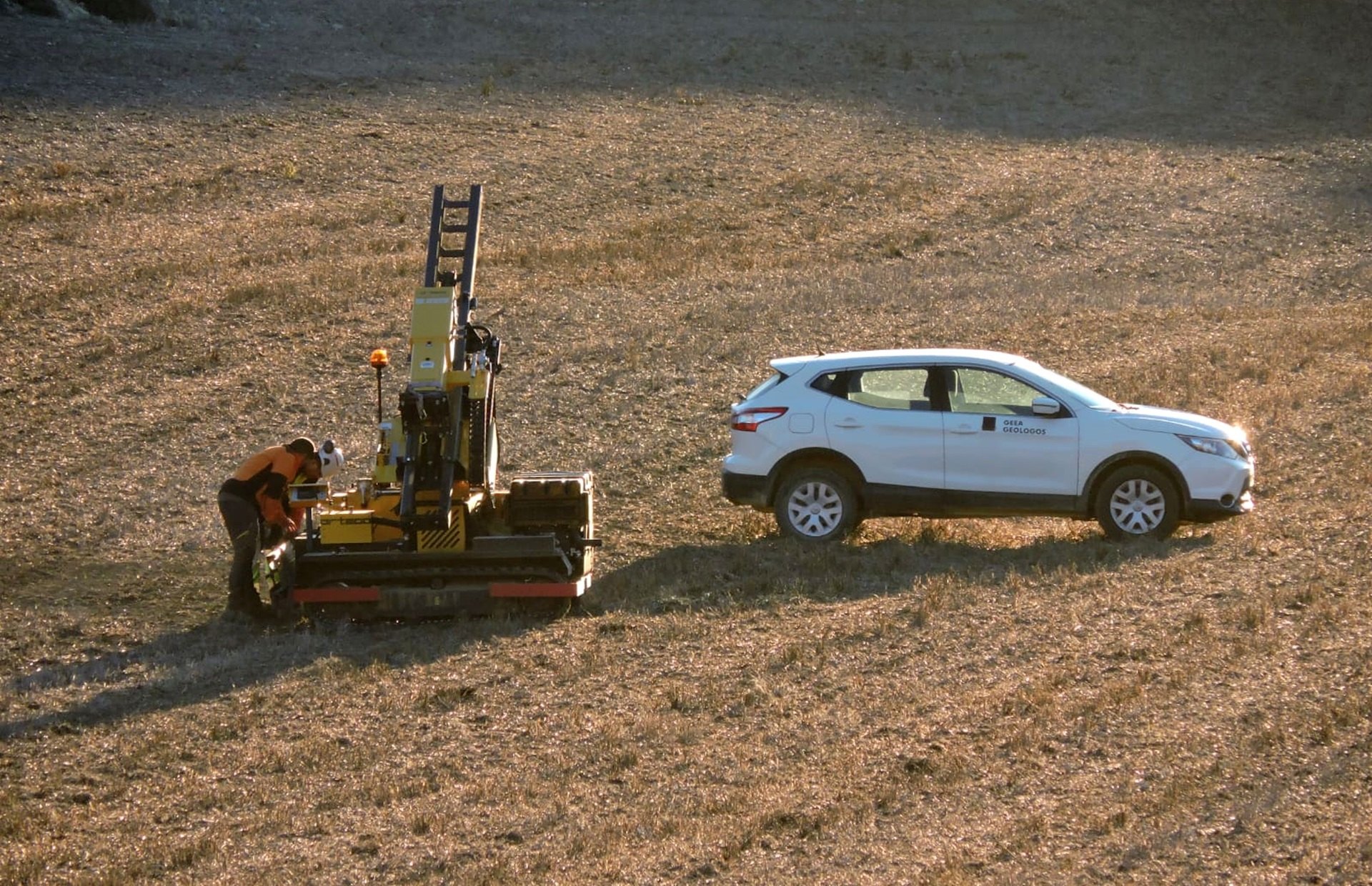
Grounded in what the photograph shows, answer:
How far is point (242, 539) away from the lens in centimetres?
1212

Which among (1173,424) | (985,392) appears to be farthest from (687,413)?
(1173,424)

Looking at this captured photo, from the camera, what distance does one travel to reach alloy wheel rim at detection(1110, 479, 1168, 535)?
1369cm

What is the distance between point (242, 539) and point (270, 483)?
0.47 metres

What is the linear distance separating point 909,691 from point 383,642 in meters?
3.93

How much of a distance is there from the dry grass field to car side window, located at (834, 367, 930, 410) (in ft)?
4.01

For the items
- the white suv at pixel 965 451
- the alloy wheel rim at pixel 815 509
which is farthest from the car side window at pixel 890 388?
the alloy wheel rim at pixel 815 509

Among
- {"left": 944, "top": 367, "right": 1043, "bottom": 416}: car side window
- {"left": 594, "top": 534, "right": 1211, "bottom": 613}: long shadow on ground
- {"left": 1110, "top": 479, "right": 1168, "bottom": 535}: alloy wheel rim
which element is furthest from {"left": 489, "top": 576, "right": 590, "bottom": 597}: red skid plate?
{"left": 1110, "top": 479, "right": 1168, "bottom": 535}: alloy wheel rim

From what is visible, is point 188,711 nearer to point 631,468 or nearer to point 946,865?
point 946,865

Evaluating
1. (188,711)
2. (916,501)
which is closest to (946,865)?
(188,711)

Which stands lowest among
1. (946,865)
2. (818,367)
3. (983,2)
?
(946,865)

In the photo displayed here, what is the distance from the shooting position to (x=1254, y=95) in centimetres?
4006

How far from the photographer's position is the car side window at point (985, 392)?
13906 mm

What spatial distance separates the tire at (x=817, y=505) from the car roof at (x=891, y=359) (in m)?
0.93

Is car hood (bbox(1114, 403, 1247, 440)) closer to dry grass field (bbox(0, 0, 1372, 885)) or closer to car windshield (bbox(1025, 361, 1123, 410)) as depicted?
car windshield (bbox(1025, 361, 1123, 410))
